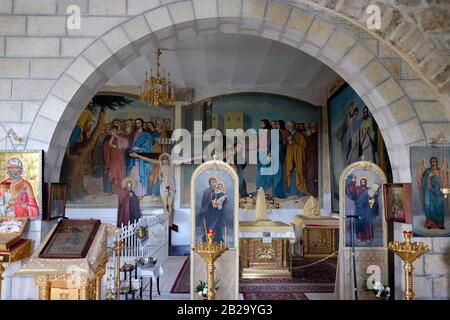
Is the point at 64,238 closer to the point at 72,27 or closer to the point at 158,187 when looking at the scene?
the point at 72,27

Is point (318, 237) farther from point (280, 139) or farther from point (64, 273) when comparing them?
point (64, 273)

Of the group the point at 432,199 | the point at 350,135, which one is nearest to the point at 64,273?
the point at 432,199

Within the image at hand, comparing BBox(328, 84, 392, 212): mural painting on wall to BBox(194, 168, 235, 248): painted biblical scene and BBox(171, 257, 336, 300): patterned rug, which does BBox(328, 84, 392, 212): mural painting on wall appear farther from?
BBox(194, 168, 235, 248): painted biblical scene

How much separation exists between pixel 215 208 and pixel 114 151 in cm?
572

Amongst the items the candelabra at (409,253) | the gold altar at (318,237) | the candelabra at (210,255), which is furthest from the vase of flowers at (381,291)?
the gold altar at (318,237)

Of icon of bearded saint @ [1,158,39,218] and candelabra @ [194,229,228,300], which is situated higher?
icon of bearded saint @ [1,158,39,218]

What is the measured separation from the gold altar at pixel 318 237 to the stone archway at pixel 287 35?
4.14 metres

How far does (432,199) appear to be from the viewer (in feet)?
13.7

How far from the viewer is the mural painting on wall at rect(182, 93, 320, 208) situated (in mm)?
9555

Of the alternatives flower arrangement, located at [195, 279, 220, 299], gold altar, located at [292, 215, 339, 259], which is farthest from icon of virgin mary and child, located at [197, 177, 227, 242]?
gold altar, located at [292, 215, 339, 259]

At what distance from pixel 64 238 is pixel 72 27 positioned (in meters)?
2.29

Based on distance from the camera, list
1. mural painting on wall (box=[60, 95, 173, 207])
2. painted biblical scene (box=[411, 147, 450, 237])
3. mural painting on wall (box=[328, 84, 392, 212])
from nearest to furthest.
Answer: painted biblical scene (box=[411, 147, 450, 237])
mural painting on wall (box=[328, 84, 392, 212])
mural painting on wall (box=[60, 95, 173, 207])

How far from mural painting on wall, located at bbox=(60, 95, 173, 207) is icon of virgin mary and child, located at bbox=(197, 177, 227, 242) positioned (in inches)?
198
